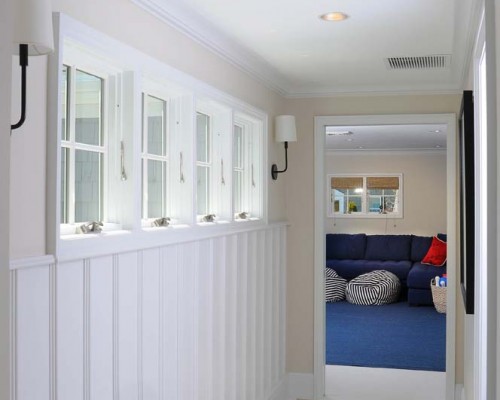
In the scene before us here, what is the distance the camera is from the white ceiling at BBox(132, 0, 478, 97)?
2.92m

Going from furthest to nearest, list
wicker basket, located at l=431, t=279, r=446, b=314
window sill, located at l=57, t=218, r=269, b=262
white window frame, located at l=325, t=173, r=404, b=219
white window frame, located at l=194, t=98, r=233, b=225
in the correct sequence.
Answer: white window frame, located at l=325, t=173, r=404, b=219 < wicker basket, located at l=431, t=279, r=446, b=314 < white window frame, located at l=194, t=98, r=233, b=225 < window sill, located at l=57, t=218, r=269, b=262

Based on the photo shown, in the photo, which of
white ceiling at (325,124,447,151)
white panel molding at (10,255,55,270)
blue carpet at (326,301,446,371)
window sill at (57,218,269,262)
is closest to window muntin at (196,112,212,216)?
window sill at (57,218,269,262)

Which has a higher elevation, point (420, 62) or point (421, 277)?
point (420, 62)

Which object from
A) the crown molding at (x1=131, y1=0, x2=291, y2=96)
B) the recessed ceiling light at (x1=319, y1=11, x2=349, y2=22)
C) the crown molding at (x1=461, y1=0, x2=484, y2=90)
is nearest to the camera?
the crown molding at (x1=461, y1=0, x2=484, y2=90)

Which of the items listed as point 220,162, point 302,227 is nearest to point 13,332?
point 220,162

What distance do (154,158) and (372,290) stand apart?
6.79 m

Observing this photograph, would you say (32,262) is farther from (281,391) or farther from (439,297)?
(439,297)

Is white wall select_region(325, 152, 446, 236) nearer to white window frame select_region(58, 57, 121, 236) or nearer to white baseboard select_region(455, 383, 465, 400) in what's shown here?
white baseboard select_region(455, 383, 465, 400)

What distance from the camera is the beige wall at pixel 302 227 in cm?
515

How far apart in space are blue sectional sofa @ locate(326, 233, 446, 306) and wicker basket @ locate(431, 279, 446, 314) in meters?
0.97

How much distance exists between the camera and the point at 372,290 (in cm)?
928

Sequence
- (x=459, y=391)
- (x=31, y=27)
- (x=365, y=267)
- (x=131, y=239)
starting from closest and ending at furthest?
(x=31, y=27), (x=131, y=239), (x=459, y=391), (x=365, y=267)

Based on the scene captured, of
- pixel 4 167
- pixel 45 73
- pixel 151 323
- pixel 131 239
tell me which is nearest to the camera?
pixel 4 167

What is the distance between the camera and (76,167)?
2.37m
